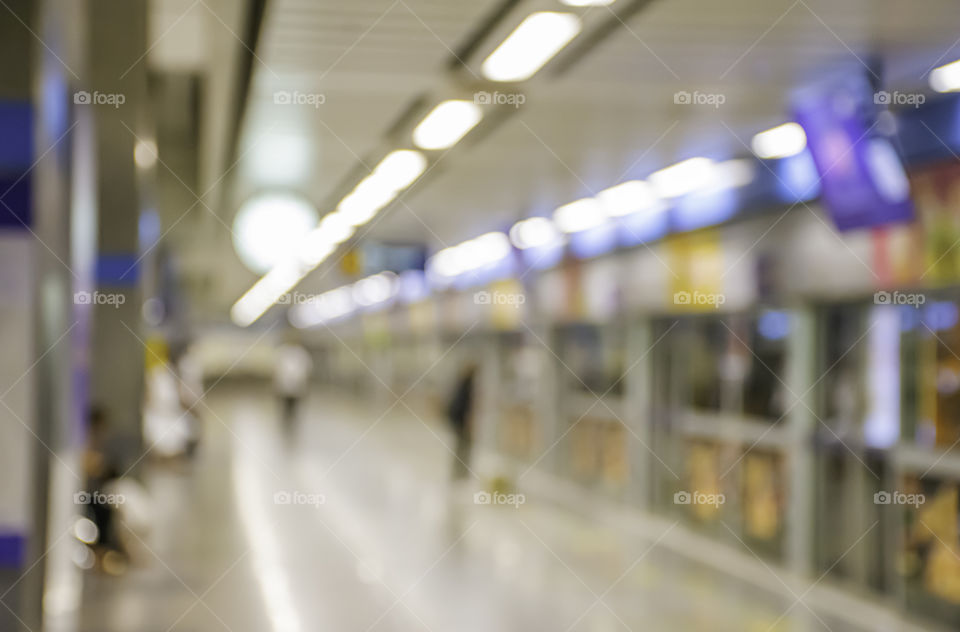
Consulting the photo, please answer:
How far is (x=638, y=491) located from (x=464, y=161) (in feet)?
14.1

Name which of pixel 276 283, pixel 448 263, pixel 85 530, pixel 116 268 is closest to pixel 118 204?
pixel 116 268

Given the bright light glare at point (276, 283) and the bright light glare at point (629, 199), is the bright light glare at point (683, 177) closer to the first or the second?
the bright light glare at point (629, 199)

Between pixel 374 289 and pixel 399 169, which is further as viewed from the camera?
pixel 374 289

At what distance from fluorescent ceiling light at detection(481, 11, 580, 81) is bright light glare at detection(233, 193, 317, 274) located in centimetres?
458

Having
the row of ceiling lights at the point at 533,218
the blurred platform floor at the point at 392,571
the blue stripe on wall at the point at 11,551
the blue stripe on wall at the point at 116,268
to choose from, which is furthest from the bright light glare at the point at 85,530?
the blue stripe on wall at the point at 11,551

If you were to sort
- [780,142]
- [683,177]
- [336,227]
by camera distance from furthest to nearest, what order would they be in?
[336,227], [683,177], [780,142]

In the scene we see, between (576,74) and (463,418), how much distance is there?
723 cm

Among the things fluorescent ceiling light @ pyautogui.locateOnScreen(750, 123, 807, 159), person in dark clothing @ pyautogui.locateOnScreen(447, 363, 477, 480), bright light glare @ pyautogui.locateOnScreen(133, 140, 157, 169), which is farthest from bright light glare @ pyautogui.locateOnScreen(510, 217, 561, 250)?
bright light glare @ pyautogui.locateOnScreen(133, 140, 157, 169)

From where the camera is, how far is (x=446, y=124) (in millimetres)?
6836

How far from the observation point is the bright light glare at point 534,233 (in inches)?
510

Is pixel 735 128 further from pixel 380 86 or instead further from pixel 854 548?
pixel 854 548

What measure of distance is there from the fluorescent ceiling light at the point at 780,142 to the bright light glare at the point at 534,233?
478 centimetres

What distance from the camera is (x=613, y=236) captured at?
11.7 m

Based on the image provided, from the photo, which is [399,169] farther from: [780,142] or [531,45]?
[531,45]
